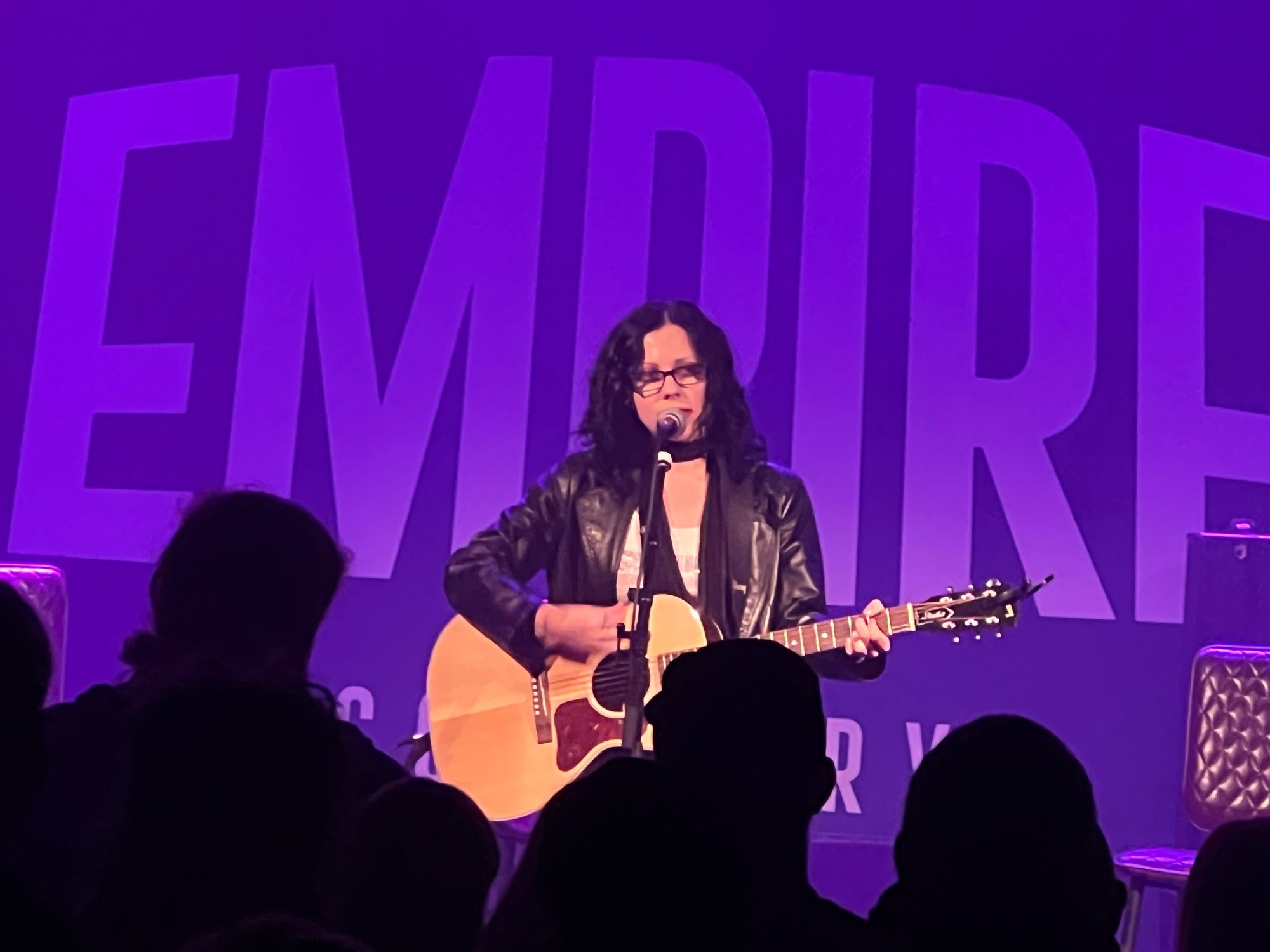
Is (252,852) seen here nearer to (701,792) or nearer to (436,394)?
(701,792)

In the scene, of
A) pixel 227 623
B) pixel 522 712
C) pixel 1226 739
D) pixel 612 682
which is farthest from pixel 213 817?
pixel 1226 739

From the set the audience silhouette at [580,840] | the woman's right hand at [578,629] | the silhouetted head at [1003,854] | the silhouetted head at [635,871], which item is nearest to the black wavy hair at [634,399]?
the woman's right hand at [578,629]

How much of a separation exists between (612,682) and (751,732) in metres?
2.99

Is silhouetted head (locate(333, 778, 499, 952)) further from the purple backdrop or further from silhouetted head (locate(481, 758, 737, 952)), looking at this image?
the purple backdrop

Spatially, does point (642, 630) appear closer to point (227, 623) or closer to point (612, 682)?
point (612, 682)

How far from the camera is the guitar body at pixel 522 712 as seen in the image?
188 inches

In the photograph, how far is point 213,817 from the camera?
5.29 feet

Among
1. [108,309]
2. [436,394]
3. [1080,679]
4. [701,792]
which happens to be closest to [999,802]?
[701,792]

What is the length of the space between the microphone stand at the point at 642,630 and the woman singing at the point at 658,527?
53cm

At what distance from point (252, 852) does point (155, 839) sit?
0.10 m

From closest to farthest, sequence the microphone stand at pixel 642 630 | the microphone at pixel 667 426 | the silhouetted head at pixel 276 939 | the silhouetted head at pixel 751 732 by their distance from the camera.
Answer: the silhouetted head at pixel 276 939
the silhouetted head at pixel 751 732
the microphone stand at pixel 642 630
the microphone at pixel 667 426

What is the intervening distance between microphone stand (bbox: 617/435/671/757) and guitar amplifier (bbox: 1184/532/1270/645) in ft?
8.44

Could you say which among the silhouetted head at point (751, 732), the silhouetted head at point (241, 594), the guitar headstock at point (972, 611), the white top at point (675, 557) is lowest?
the silhouetted head at point (751, 732)

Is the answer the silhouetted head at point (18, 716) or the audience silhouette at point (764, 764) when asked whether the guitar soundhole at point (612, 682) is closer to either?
the audience silhouette at point (764, 764)
